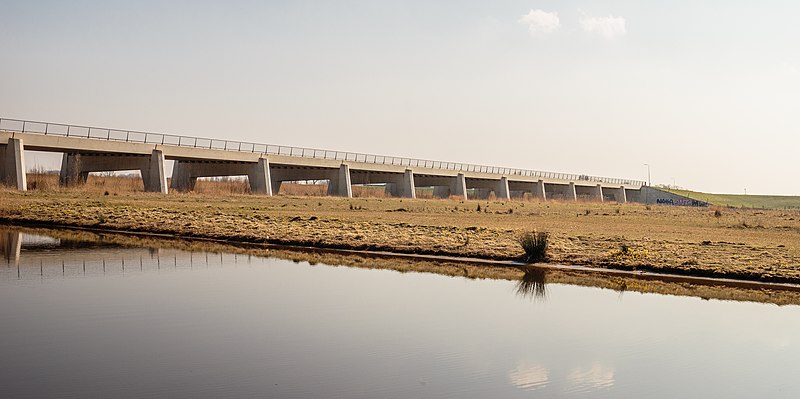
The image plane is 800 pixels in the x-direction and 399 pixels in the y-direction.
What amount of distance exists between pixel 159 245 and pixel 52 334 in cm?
1497

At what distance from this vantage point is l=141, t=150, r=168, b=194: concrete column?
59.2m

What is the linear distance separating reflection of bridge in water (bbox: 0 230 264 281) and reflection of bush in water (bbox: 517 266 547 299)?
7845mm

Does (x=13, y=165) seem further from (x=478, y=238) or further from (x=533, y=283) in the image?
(x=533, y=283)

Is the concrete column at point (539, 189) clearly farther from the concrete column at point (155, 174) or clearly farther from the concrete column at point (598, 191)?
the concrete column at point (155, 174)

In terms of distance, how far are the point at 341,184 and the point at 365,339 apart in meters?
68.8

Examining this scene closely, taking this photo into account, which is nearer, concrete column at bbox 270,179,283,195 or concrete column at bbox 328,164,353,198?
concrete column at bbox 270,179,283,195

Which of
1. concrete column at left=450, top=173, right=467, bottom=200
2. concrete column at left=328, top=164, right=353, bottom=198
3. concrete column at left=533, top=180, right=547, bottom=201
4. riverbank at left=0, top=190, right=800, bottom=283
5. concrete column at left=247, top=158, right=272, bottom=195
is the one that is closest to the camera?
riverbank at left=0, top=190, right=800, bottom=283

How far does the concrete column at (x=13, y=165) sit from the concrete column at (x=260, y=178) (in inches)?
948

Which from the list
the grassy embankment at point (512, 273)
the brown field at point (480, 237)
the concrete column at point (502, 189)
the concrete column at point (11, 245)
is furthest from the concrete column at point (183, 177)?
the concrete column at point (502, 189)

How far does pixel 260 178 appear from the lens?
2761 inches

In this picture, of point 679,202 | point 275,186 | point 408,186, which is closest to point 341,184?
point 275,186

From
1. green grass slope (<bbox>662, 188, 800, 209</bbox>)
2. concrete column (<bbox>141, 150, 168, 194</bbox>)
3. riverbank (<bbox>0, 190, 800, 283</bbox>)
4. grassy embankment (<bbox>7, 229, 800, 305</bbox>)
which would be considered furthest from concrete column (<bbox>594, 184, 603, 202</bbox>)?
grassy embankment (<bbox>7, 229, 800, 305</bbox>)

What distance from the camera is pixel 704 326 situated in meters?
13.8

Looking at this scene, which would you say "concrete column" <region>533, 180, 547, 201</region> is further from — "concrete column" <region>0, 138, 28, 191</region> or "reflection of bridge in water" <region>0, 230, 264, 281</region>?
"reflection of bridge in water" <region>0, 230, 264, 281</region>
